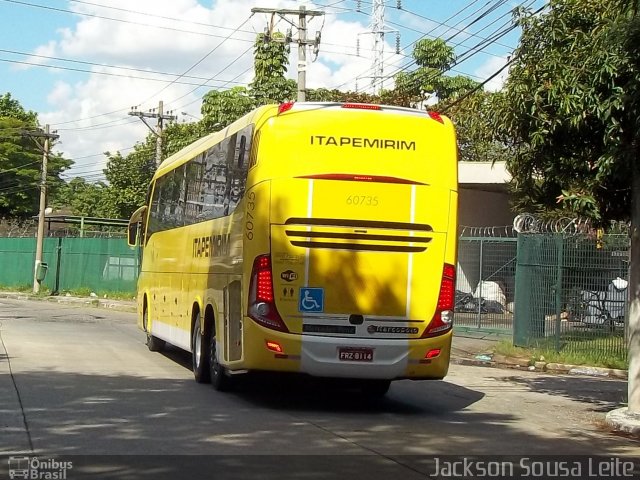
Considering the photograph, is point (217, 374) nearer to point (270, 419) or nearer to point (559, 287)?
point (270, 419)

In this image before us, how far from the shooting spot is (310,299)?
434 inches

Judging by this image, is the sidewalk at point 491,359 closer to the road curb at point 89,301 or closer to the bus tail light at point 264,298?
the bus tail light at point 264,298

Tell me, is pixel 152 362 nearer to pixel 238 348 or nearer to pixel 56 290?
pixel 238 348

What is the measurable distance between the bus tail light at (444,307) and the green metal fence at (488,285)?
11.5 meters

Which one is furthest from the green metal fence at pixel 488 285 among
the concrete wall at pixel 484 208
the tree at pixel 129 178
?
the tree at pixel 129 178

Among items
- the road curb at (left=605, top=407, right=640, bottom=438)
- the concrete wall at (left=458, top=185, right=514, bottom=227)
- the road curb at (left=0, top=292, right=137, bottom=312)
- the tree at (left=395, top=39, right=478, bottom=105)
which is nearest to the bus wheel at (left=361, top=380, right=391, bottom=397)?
the road curb at (left=605, top=407, right=640, bottom=438)

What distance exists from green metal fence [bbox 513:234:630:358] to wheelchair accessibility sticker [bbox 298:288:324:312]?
29.7ft

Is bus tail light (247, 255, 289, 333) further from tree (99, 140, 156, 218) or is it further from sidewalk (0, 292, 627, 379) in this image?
tree (99, 140, 156, 218)

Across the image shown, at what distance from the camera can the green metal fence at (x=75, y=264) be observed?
Result: 128 feet

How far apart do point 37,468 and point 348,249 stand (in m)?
4.80

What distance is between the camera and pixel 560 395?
14609mm

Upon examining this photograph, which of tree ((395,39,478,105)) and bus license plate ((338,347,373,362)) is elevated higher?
tree ((395,39,478,105))

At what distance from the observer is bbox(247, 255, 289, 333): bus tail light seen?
36.0 feet

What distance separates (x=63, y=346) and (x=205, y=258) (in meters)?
6.00
